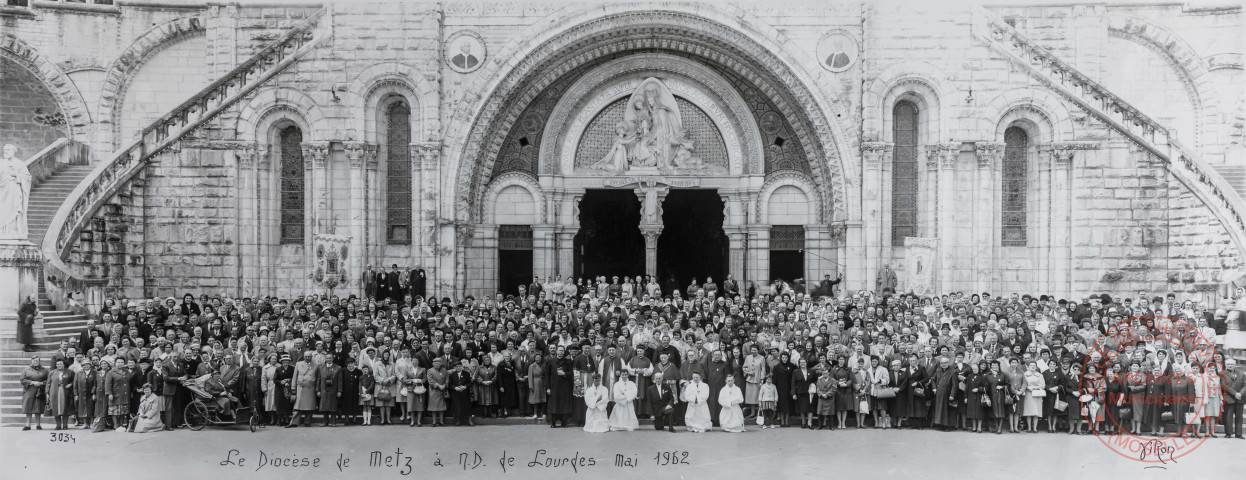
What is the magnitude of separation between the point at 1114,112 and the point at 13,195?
24.2m

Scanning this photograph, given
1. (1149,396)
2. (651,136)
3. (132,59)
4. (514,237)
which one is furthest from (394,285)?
(1149,396)

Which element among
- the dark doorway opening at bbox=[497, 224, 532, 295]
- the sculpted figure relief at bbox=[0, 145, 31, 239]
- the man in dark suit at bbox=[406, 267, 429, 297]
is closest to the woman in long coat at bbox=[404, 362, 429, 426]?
the man in dark suit at bbox=[406, 267, 429, 297]

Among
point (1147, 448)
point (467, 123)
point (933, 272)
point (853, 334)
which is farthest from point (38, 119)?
point (1147, 448)

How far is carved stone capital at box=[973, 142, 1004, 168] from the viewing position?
74.1 feet

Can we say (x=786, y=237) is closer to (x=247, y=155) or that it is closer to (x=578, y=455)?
(x=578, y=455)

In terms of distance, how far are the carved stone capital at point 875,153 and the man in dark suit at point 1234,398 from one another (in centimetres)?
1030

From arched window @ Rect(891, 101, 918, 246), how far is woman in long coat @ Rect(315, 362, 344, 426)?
15.4 meters

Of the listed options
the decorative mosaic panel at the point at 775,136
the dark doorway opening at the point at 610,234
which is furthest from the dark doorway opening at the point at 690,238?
the decorative mosaic panel at the point at 775,136

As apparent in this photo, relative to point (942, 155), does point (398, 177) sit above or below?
below

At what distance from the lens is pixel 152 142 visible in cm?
2184

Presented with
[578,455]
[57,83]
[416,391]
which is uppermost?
[57,83]

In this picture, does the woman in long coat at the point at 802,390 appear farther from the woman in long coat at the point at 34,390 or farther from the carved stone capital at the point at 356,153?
the carved stone capital at the point at 356,153

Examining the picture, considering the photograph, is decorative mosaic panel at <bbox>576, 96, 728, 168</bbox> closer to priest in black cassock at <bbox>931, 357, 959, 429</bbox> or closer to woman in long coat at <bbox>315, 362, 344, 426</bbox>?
priest in black cassock at <bbox>931, 357, 959, 429</bbox>

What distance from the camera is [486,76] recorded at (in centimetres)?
2333
